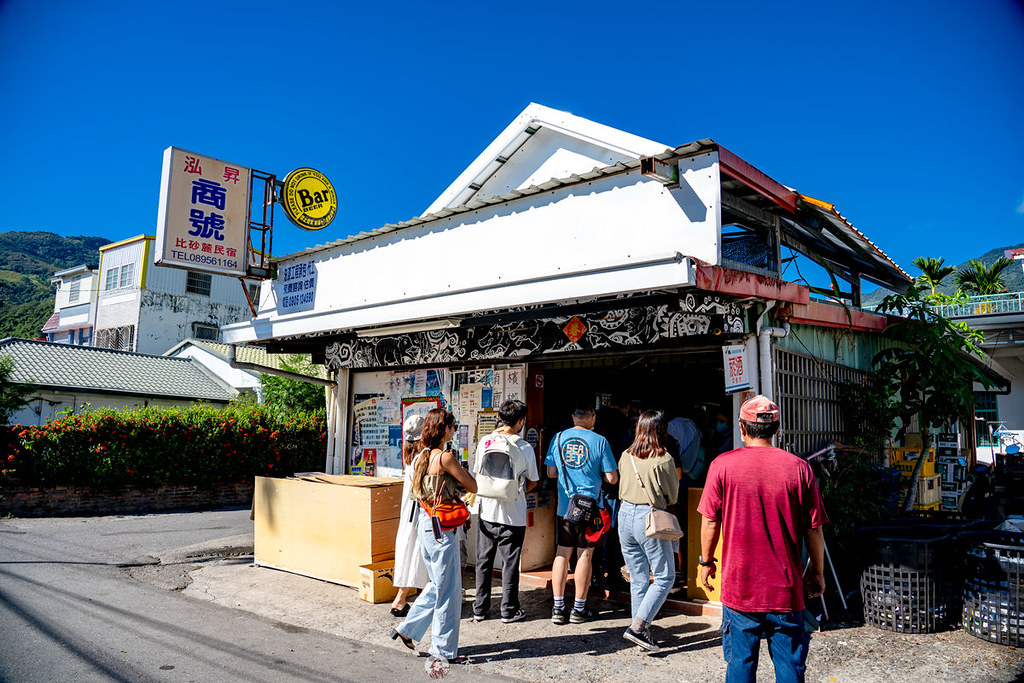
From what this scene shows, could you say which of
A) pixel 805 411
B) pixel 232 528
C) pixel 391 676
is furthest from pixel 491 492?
pixel 232 528

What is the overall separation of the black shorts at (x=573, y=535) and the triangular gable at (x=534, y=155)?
13.4ft

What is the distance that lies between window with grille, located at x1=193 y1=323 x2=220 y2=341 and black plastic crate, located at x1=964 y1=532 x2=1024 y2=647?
110 ft

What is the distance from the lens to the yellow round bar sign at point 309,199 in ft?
31.4

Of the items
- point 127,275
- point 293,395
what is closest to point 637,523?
point 293,395

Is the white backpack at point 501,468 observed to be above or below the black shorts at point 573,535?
above

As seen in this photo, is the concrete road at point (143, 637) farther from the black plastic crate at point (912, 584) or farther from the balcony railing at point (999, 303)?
the balcony railing at point (999, 303)

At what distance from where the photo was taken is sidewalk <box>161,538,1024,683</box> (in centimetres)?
460

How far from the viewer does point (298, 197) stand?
967 cm

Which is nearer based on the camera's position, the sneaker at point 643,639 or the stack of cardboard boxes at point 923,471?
the sneaker at point 643,639

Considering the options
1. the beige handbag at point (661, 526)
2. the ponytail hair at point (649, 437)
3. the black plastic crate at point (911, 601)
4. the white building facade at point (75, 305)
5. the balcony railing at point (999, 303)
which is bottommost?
the black plastic crate at point (911, 601)

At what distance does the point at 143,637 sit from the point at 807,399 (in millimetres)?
6585

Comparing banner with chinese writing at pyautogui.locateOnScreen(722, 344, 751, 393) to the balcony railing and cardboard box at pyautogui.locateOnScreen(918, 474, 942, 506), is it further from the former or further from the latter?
the balcony railing

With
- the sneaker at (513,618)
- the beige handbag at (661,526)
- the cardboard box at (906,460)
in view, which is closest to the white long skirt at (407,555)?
the sneaker at (513,618)

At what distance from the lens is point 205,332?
3341 centimetres
